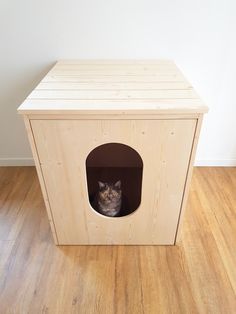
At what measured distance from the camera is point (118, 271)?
40.0 inches

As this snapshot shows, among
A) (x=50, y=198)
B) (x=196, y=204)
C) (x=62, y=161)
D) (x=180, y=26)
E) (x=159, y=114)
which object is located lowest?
(x=196, y=204)

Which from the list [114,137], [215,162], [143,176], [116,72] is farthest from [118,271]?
[215,162]

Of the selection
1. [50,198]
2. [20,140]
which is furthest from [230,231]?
[20,140]

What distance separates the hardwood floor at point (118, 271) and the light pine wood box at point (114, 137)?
8 cm

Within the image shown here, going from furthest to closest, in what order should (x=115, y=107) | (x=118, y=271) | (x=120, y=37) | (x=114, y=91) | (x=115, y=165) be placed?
(x=115, y=165) → (x=120, y=37) → (x=118, y=271) → (x=114, y=91) → (x=115, y=107)

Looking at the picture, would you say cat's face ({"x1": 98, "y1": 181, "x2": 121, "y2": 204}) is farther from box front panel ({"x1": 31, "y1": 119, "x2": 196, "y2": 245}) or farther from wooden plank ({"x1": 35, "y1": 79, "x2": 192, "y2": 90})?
wooden plank ({"x1": 35, "y1": 79, "x2": 192, "y2": 90})

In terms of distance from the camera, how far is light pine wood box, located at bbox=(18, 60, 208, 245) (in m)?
0.76

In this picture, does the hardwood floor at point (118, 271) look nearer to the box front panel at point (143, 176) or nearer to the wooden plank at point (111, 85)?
Result: the box front panel at point (143, 176)

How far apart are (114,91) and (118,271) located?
77 cm

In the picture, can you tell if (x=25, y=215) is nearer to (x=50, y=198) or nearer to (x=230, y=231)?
(x=50, y=198)

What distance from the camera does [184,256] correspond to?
3.53 ft

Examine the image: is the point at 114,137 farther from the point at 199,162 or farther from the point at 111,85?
the point at 199,162

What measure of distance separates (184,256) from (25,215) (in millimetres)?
866

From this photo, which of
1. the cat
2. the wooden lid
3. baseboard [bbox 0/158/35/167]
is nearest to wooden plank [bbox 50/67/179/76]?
the wooden lid
